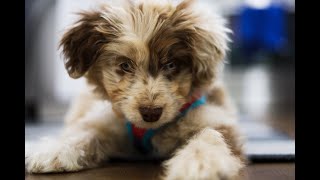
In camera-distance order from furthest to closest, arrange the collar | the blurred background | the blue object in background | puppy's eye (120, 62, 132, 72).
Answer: the blue object in background → the blurred background → the collar → puppy's eye (120, 62, 132, 72)

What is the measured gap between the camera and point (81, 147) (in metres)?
2.23

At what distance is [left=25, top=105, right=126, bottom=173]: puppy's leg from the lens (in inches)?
82.2

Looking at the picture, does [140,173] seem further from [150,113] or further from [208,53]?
[208,53]

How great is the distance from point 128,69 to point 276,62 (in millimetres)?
4819

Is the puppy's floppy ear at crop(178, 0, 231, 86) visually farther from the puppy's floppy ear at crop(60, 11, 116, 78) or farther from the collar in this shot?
the puppy's floppy ear at crop(60, 11, 116, 78)

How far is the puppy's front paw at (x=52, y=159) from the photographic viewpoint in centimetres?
207

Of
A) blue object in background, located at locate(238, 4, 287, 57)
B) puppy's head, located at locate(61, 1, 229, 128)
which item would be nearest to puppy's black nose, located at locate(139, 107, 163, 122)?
puppy's head, located at locate(61, 1, 229, 128)

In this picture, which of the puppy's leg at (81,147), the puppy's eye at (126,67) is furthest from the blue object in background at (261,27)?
the puppy's eye at (126,67)

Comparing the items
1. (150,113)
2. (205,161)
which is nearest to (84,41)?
(150,113)

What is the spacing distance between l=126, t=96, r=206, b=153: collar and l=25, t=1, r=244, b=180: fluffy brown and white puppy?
0.06 feet

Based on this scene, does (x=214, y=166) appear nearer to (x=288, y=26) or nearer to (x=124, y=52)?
(x=124, y=52)

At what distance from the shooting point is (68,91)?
6234mm

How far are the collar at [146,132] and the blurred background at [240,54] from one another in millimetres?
2258

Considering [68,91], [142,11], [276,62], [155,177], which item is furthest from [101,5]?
[276,62]
